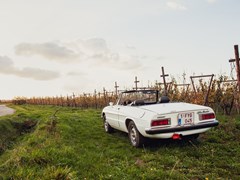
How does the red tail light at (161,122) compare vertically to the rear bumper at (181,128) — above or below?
above

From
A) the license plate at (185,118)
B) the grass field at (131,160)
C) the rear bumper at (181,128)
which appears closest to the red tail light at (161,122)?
the rear bumper at (181,128)

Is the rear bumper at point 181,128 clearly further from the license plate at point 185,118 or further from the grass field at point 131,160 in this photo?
the grass field at point 131,160

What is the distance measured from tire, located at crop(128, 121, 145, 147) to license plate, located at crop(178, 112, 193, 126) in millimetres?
1127

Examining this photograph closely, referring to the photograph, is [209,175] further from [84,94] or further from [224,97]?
[84,94]

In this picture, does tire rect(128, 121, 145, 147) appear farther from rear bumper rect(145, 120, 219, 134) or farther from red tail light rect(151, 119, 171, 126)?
red tail light rect(151, 119, 171, 126)

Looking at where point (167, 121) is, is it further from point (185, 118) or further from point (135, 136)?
point (135, 136)

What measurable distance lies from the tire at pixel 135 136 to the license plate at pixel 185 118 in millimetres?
1127

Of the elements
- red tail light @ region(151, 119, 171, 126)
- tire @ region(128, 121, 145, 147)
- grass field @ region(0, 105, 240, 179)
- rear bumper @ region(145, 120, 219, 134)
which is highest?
red tail light @ region(151, 119, 171, 126)

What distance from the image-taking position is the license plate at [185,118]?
20.3ft

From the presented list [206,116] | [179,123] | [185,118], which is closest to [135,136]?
[179,123]

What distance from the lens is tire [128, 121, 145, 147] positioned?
264 inches

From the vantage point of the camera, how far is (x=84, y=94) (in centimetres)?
3431

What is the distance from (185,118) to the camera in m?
6.24

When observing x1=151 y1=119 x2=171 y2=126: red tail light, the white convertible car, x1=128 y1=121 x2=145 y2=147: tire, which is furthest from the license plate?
x1=128 y1=121 x2=145 y2=147: tire
